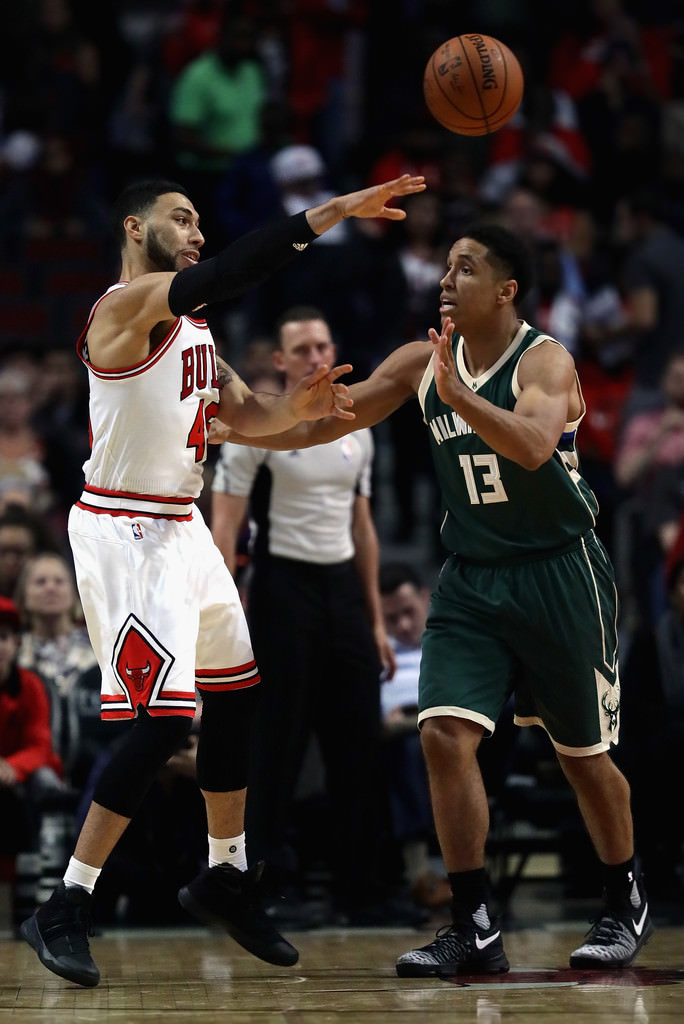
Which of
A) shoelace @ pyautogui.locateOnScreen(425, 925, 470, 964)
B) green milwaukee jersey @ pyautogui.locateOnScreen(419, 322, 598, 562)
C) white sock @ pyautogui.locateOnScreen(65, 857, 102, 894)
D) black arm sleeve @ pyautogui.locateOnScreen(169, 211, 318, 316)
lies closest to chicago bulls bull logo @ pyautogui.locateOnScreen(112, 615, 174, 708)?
white sock @ pyautogui.locateOnScreen(65, 857, 102, 894)

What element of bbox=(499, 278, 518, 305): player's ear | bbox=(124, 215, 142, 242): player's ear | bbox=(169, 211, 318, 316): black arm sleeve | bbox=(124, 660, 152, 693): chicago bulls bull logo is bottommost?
bbox=(124, 660, 152, 693): chicago bulls bull logo

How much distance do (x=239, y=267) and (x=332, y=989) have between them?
215cm

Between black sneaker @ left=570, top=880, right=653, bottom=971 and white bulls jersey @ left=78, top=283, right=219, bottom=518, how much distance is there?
1.92 meters

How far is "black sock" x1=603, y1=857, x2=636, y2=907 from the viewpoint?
5250 mm

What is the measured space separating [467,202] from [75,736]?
560 centimetres

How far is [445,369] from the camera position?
15.7 ft

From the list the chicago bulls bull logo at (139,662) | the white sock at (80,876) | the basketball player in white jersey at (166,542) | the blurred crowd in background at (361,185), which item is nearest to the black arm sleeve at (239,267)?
the basketball player in white jersey at (166,542)

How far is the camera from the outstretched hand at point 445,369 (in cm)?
478

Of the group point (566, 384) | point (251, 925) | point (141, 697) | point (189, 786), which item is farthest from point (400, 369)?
point (189, 786)

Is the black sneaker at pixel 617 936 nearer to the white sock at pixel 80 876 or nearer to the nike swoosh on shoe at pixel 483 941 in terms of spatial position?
the nike swoosh on shoe at pixel 483 941

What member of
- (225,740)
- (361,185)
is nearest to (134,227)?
(225,740)

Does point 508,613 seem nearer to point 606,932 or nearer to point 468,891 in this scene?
point 468,891

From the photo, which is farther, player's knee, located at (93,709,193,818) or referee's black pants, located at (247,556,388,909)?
referee's black pants, located at (247,556,388,909)

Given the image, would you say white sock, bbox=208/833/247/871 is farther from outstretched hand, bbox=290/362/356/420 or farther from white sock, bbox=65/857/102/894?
outstretched hand, bbox=290/362/356/420
